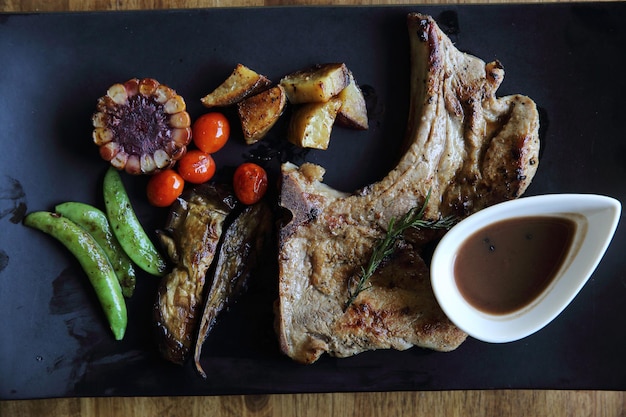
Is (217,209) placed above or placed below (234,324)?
above

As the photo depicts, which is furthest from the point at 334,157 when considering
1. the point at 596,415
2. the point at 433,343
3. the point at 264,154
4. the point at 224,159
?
the point at 596,415

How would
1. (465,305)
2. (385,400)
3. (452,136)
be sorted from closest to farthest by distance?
(465,305) < (452,136) < (385,400)

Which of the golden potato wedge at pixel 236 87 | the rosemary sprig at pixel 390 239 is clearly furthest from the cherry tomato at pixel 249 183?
the rosemary sprig at pixel 390 239

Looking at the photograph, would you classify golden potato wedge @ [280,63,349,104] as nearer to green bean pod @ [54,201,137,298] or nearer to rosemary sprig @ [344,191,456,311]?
rosemary sprig @ [344,191,456,311]

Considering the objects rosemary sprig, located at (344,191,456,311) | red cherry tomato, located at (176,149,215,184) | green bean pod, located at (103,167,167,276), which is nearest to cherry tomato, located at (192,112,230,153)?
red cherry tomato, located at (176,149,215,184)

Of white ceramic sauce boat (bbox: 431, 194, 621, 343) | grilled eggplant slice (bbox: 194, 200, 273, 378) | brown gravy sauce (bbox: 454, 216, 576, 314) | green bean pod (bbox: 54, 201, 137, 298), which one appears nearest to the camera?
white ceramic sauce boat (bbox: 431, 194, 621, 343)

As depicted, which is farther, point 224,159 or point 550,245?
point 224,159

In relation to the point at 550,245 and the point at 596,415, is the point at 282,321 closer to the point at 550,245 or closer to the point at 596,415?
the point at 550,245

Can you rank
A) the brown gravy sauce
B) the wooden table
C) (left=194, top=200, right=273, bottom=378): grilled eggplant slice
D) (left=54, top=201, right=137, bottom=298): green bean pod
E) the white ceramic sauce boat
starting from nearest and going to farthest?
the white ceramic sauce boat, the brown gravy sauce, (left=194, top=200, right=273, bottom=378): grilled eggplant slice, (left=54, top=201, right=137, bottom=298): green bean pod, the wooden table

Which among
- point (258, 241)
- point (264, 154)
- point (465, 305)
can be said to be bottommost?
point (465, 305)
